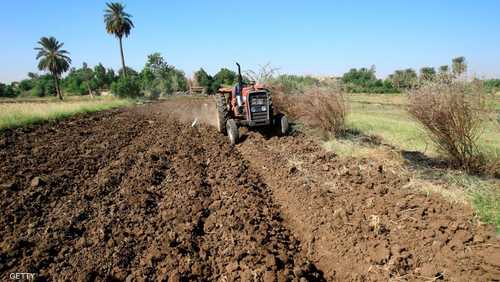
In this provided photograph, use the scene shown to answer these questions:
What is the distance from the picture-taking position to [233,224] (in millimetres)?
4398

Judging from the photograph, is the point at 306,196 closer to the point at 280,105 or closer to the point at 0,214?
the point at 0,214

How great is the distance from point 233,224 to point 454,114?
4133mm

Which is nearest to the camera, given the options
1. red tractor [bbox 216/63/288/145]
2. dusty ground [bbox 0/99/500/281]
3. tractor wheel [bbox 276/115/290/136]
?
dusty ground [bbox 0/99/500/281]

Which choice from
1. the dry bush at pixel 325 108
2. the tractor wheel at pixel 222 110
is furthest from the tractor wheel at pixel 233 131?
the dry bush at pixel 325 108

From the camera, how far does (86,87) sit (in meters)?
65.0

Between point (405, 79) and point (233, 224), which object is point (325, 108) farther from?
point (233, 224)

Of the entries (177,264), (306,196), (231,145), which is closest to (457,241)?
(306,196)

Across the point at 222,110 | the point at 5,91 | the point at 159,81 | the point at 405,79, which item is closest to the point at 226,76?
the point at 159,81

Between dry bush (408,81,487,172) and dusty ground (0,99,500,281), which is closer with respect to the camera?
dusty ground (0,99,500,281)

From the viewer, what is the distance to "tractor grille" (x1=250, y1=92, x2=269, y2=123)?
9109 mm

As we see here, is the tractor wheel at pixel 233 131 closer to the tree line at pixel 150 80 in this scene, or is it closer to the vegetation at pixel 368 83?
the tree line at pixel 150 80

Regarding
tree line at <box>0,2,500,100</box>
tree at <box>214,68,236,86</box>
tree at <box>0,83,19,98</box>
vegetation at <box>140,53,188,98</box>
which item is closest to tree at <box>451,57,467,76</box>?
tree line at <box>0,2,500,100</box>

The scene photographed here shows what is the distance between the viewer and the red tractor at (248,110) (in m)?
9.11

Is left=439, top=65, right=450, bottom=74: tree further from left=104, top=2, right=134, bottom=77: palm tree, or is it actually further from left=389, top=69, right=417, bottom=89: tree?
left=104, top=2, right=134, bottom=77: palm tree
